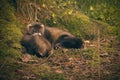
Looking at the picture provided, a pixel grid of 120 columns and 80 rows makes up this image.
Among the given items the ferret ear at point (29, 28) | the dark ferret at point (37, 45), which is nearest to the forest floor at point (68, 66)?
the dark ferret at point (37, 45)

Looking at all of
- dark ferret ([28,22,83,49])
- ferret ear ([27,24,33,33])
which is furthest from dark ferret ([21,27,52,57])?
dark ferret ([28,22,83,49])

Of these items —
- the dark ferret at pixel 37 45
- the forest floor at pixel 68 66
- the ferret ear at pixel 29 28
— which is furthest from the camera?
the ferret ear at pixel 29 28

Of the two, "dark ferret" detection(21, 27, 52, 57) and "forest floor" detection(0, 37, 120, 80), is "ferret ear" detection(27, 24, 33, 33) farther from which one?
"forest floor" detection(0, 37, 120, 80)

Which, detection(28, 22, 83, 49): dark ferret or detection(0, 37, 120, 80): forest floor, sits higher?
detection(28, 22, 83, 49): dark ferret

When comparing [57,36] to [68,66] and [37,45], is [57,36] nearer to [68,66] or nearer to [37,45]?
[37,45]

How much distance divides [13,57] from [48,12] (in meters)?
2.41

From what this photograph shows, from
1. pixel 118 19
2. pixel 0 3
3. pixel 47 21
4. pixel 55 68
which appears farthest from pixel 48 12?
pixel 55 68

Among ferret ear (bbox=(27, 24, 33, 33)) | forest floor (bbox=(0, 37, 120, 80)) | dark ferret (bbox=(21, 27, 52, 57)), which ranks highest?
ferret ear (bbox=(27, 24, 33, 33))

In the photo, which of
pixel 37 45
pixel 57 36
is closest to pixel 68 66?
pixel 37 45

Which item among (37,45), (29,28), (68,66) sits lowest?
(68,66)

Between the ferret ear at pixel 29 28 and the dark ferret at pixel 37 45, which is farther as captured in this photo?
the ferret ear at pixel 29 28

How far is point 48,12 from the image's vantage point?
29.6 ft

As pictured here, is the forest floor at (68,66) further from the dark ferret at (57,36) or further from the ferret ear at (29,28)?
the ferret ear at (29,28)

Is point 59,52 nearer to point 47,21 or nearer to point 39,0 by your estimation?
point 47,21
